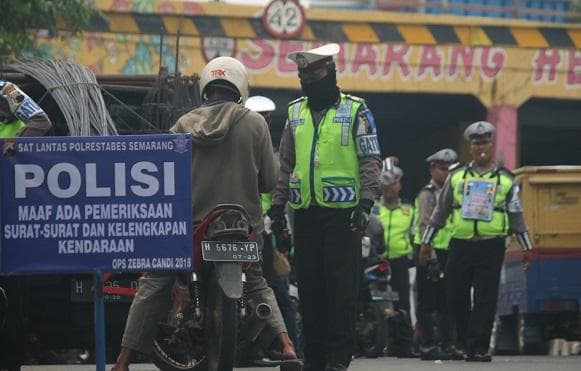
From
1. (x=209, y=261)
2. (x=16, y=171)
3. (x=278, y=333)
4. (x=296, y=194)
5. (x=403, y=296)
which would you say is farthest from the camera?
(x=403, y=296)

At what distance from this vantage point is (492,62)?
28469 mm

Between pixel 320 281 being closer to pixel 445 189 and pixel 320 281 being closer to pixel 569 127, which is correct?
pixel 445 189

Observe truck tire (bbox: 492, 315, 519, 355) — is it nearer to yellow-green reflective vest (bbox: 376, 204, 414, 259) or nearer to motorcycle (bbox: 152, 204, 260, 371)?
yellow-green reflective vest (bbox: 376, 204, 414, 259)

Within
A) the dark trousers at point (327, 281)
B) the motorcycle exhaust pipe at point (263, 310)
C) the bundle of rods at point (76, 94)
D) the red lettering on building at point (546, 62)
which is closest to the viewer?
the motorcycle exhaust pipe at point (263, 310)

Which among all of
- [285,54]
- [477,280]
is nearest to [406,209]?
[477,280]

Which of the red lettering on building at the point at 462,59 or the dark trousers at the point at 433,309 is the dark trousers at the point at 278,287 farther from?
the red lettering on building at the point at 462,59

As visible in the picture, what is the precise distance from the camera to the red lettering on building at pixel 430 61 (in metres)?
28.2

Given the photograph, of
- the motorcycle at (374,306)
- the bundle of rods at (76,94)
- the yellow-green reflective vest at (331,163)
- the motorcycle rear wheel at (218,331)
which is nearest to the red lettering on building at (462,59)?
the motorcycle at (374,306)

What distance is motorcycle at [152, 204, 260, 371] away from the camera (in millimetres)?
10664

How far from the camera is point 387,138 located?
36.6 m

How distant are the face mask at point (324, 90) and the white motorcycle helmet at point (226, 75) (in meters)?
1.07

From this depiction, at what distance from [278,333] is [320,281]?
124 centimetres

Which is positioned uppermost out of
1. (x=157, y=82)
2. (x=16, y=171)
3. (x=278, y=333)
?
(x=157, y=82)

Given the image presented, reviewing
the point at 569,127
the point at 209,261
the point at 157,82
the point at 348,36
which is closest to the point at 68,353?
the point at 157,82
